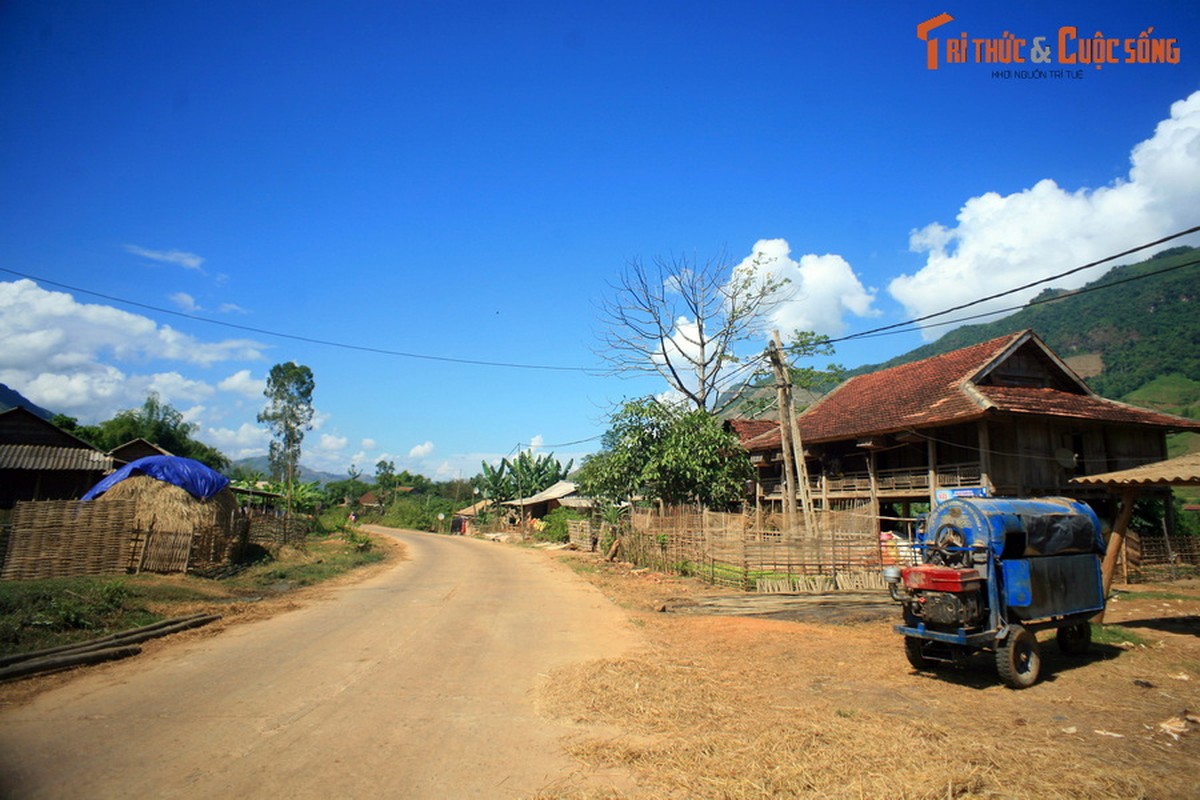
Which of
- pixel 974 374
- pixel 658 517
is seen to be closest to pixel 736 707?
pixel 658 517

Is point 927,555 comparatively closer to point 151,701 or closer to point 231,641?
point 151,701

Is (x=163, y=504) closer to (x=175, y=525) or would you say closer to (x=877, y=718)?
(x=175, y=525)

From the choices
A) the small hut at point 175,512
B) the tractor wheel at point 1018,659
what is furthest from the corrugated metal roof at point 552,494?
the tractor wheel at point 1018,659

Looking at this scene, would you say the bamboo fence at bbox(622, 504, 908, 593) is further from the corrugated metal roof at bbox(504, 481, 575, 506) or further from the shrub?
the corrugated metal roof at bbox(504, 481, 575, 506)

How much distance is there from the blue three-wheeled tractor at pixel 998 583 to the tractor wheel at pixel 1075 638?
0.27 meters

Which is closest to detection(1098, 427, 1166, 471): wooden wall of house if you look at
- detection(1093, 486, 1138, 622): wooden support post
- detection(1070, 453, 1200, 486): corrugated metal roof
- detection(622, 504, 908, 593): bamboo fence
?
detection(622, 504, 908, 593): bamboo fence

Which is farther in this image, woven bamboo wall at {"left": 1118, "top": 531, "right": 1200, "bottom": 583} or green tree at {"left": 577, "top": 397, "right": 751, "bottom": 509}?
green tree at {"left": 577, "top": 397, "right": 751, "bottom": 509}

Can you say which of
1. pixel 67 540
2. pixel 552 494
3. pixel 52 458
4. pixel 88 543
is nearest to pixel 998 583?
pixel 88 543

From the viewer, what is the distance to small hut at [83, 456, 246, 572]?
54.5ft

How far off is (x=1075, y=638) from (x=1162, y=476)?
11.9ft

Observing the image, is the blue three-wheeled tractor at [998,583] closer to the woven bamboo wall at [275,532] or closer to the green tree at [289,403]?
the woven bamboo wall at [275,532]

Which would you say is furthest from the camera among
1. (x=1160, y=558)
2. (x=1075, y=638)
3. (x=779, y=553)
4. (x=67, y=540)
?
(x=1160, y=558)

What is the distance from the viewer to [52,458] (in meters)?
26.8

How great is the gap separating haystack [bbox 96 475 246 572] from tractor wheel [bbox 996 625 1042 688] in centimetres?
1747
